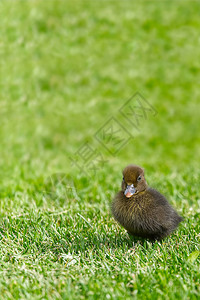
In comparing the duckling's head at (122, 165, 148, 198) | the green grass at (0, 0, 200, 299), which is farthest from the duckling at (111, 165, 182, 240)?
the green grass at (0, 0, 200, 299)

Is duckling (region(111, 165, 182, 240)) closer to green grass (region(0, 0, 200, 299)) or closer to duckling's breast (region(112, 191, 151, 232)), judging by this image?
duckling's breast (region(112, 191, 151, 232))

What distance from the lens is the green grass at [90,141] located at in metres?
3.41

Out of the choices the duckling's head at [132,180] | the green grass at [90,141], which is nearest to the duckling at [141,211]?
the duckling's head at [132,180]

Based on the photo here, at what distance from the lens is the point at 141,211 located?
4012 mm

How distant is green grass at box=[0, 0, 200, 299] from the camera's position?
3.41 m

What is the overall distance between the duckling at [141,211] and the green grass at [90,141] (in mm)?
147

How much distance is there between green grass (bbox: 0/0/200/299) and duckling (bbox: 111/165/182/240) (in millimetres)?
147

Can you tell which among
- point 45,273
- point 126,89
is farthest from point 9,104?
point 45,273

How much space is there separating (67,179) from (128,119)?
3761 mm

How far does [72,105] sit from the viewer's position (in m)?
9.92

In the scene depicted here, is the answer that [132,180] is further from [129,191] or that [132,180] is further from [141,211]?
[141,211]

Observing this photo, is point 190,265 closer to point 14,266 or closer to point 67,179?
point 14,266

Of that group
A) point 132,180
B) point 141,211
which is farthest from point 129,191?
point 141,211

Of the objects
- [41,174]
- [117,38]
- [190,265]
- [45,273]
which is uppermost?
[117,38]
